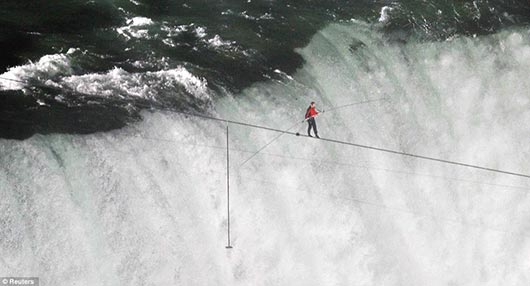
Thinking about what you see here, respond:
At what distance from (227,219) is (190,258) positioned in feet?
5.69

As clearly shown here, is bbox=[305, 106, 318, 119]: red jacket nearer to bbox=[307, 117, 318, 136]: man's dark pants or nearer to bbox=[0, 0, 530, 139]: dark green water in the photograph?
bbox=[307, 117, 318, 136]: man's dark pants

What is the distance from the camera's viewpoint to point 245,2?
30359mm

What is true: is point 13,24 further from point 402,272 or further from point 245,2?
point 402,272

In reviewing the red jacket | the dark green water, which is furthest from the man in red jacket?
the dark green water

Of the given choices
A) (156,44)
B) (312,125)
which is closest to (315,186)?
(312,125)

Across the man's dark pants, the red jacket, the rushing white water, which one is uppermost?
the red jacket

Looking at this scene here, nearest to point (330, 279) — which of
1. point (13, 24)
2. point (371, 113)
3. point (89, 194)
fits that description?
point (371, 113)

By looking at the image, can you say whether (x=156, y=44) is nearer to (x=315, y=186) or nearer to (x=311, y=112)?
(x=311, y=112)

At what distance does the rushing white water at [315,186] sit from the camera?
2280cm

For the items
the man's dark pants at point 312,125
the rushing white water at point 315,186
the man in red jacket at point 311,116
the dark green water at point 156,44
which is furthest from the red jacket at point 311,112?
the dark green water at point 156,44

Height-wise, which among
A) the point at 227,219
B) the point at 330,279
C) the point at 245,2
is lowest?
the point at 330,279

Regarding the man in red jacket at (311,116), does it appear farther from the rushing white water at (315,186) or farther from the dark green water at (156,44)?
the dark green water at (156,44)

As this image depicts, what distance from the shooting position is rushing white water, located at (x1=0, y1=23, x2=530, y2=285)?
2280cm

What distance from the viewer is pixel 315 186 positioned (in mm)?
25766
